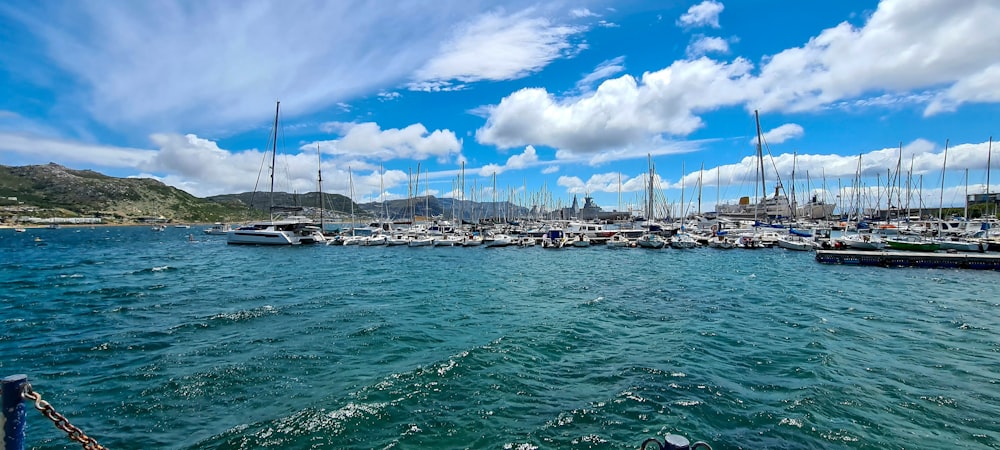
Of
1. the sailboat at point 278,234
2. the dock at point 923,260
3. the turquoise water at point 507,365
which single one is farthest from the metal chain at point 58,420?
the sailboat at point 278,234

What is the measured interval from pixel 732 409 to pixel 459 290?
2068 cm

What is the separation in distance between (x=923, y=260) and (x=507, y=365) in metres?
49.6

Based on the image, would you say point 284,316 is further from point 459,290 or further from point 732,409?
point 732,409

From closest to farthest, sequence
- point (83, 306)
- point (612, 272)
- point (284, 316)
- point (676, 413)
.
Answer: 1. point (676, 413)
2. point (284, 316)
3. point (83, 306)
4. point (612, 272)

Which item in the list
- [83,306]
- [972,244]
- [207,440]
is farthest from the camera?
[972,244]

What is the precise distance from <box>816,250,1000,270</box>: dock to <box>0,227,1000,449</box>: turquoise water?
46.4 ft

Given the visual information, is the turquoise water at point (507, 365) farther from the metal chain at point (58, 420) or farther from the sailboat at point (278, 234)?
the sailboat at point (278, 234)

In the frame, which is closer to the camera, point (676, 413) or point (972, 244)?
point (676, 413)

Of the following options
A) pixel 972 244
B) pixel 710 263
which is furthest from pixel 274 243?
pixel 972 244

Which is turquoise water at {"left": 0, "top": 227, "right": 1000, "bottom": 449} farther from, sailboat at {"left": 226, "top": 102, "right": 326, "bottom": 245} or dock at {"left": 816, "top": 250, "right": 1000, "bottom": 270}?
sailboat at {"left": 226, "top": 102, "right": 326, "bottom": 245}

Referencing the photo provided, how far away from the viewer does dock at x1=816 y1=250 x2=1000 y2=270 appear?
39625 mm

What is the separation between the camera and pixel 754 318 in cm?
2058

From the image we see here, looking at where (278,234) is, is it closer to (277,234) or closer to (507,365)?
(277,234)

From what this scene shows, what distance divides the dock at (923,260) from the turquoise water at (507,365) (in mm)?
14150
